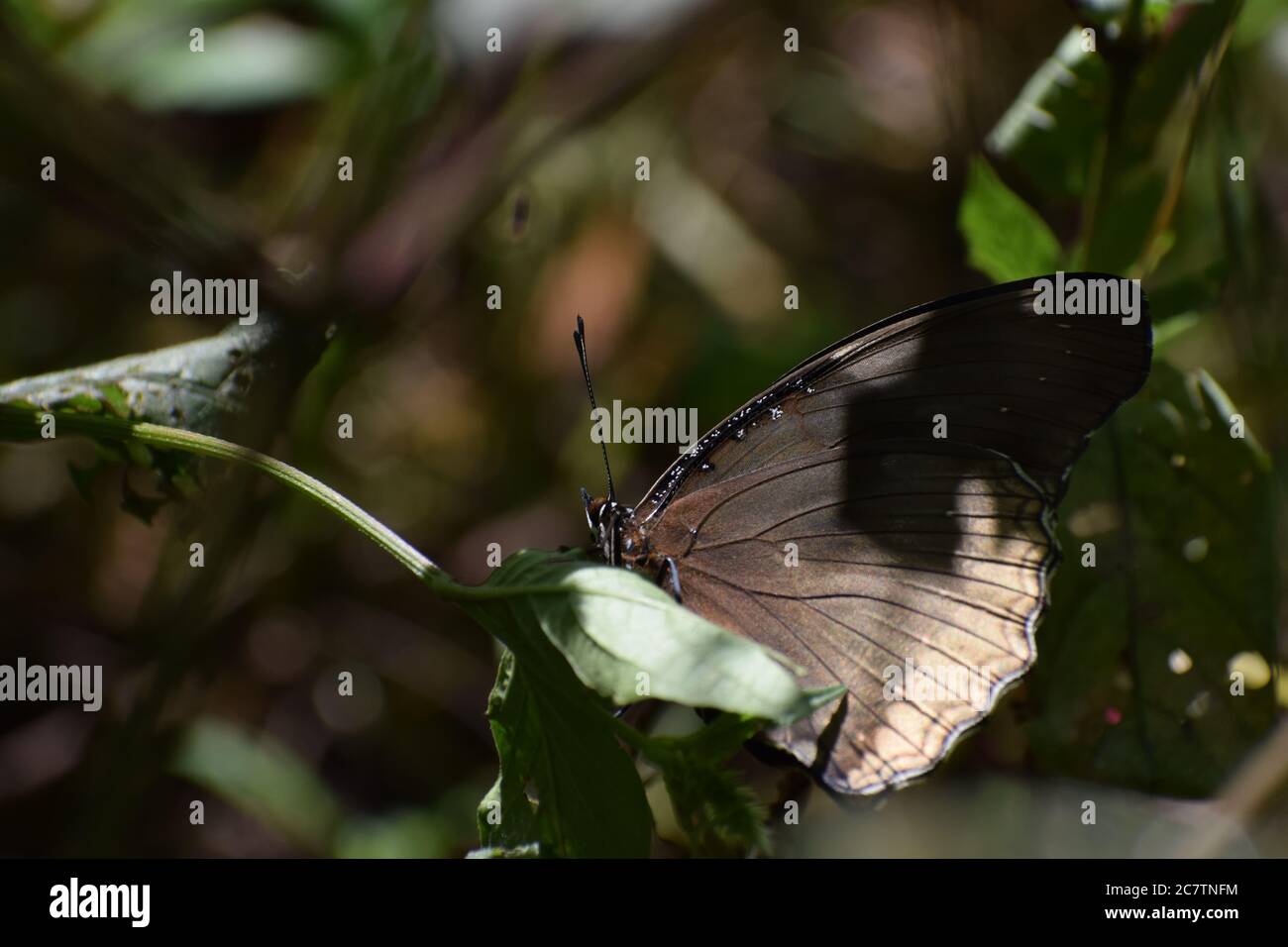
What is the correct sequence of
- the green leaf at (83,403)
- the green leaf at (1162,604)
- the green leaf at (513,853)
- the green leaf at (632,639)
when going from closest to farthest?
the green leaf at (632,639) → the green leaf at (513,853) → the green leaf at (83,403) → the green leaf at (1162,604)

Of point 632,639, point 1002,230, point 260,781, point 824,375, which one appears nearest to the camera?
point 632,639

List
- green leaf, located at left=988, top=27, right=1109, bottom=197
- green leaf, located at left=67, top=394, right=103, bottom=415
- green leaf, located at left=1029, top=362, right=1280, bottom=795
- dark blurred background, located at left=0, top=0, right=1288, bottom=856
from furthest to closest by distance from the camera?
1. dark blurred background, located at left=0, top=0, right=1288, bottom=856
2. green leaf, located at left=988, top=27, right=1109, bottom=197
3. green leaf, located at left=1029, top=362, right=1280, bottom=795
4. green leaf, located at left=67, top=394, right=103, bottom=415

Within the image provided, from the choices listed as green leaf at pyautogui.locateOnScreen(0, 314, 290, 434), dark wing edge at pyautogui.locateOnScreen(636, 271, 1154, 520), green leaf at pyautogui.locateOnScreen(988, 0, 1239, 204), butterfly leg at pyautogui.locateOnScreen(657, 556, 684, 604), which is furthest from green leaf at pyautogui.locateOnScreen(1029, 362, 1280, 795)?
green leaf at pyautogui.locateOnScreen(0, 314, 290, 434)

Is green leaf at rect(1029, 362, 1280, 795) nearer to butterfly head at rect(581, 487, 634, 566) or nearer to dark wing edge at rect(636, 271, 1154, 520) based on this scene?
dark wing edge at rect(636, 271, 1154, 520)

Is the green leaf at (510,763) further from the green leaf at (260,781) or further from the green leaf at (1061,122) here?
the green leaf at (260,781)

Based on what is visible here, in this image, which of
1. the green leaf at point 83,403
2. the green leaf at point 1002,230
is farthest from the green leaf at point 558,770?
→ the green leaf at point 1002,230

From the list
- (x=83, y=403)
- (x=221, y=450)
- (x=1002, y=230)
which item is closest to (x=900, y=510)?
(x=1002, y=230)

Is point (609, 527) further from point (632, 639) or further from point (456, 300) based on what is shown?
point (456, 300)
